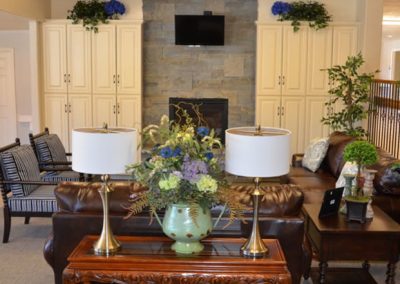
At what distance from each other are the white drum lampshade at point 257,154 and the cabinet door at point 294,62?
5.13m

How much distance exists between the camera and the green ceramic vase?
244 cm

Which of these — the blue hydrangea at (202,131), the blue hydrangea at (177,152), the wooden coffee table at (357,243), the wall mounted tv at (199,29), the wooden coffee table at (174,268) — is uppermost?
the wall mounted tv at (199,29)

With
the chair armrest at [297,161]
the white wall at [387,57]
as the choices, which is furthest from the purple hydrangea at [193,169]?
the white wall at [387,57]

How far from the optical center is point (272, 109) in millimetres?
7578

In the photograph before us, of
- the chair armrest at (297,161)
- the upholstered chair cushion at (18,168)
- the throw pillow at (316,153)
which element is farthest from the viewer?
the chair armrest at (297,161)

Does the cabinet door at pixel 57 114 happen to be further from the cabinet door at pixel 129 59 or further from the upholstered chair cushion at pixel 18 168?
the upholstered chair cushion at pixel 18 168

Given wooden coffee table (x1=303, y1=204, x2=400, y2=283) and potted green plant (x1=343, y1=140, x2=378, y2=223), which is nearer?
wooden coffee table (x1=303, y1=204, x2=400, y2=283)

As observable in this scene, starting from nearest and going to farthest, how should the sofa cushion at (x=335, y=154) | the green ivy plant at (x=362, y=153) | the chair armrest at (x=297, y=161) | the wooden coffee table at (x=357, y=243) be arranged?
the wooden coffee table at (x=357, y=243), the green ivy plant at (x=362, y=153), the sofa cushion at (x=335, y=154), the chair armrest at (x=297, y=161)

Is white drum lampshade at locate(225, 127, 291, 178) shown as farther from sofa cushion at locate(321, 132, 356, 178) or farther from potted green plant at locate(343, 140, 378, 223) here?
sofa cushion at locate(321, 132, 356, 178)

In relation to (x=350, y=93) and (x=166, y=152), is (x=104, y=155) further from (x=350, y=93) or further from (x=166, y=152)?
(x=350, y=93)

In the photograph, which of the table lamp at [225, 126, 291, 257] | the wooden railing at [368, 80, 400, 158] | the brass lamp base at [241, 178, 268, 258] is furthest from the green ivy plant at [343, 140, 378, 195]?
the wooden railing at [368, 80, 400, 158]

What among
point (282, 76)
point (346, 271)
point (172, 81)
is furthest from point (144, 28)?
point (346, 271)

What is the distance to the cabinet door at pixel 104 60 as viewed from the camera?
24.5 feet

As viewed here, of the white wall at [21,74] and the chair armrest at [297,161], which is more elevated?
the white wall at [21,74]
